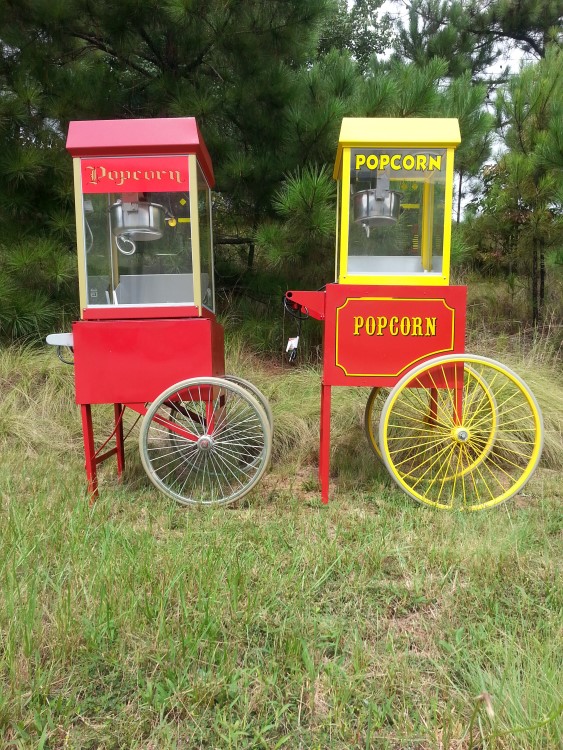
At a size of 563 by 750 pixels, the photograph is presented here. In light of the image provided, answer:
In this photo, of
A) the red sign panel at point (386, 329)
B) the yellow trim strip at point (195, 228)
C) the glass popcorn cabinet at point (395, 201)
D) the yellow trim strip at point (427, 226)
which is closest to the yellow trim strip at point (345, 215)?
the glass popcorn cabinet at point (395, 201)

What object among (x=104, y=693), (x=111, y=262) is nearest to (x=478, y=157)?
(x=111, y=262)

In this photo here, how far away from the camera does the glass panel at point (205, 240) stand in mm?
2850

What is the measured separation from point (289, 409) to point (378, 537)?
1.69 m

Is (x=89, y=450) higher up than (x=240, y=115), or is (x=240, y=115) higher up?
(x=240, y=115)

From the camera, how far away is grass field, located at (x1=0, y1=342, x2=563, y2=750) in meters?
1.26

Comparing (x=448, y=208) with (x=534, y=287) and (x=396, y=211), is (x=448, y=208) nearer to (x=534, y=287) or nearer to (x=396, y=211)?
(x=396, y=211)

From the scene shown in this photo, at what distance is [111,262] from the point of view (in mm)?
2949

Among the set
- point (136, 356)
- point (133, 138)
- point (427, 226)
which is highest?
point (133, 138)

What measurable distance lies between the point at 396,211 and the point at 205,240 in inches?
41.3

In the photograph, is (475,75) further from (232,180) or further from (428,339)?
(428,339)

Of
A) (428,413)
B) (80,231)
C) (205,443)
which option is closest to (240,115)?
(80,231)

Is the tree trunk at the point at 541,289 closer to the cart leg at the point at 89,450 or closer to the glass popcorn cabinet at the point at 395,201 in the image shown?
the glass popcorn cabinet at the point at 395,201

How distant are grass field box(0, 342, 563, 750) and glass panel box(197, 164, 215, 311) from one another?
1.11 m

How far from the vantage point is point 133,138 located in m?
2.52
